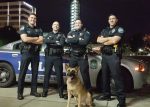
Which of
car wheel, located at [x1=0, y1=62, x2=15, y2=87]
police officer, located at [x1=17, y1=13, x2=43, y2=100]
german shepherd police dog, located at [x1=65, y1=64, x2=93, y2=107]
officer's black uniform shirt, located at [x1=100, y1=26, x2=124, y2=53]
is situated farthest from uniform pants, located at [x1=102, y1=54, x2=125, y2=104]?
car wheel, located at [x1=0, y1=62, x2=15, y2=87]

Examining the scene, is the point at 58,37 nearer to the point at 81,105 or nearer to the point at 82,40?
the point at 82,40

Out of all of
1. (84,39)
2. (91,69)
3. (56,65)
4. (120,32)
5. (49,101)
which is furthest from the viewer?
(91,69)

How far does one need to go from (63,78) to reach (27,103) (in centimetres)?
164

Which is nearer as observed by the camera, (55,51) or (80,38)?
(80,38)

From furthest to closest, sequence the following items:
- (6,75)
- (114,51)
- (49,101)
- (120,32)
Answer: (6,75), (49,101), (114,51), (120,32)

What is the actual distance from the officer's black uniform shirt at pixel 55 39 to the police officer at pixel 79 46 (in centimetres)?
30

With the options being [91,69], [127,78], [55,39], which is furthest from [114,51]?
[127,78]

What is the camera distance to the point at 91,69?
852cm

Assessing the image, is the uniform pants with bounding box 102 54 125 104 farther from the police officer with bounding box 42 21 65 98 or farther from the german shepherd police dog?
the police officer with bounding box 42 21 65 98

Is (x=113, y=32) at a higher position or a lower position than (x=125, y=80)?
higher

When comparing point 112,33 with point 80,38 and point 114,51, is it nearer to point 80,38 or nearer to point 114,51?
point 114,51

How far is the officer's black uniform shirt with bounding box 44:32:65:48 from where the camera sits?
25.0 feet

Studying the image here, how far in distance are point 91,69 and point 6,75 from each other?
2.40 m

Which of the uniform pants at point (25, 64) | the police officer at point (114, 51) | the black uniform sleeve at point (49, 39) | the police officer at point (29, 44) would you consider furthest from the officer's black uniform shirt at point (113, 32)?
the uniform pants at point (25, 64)
